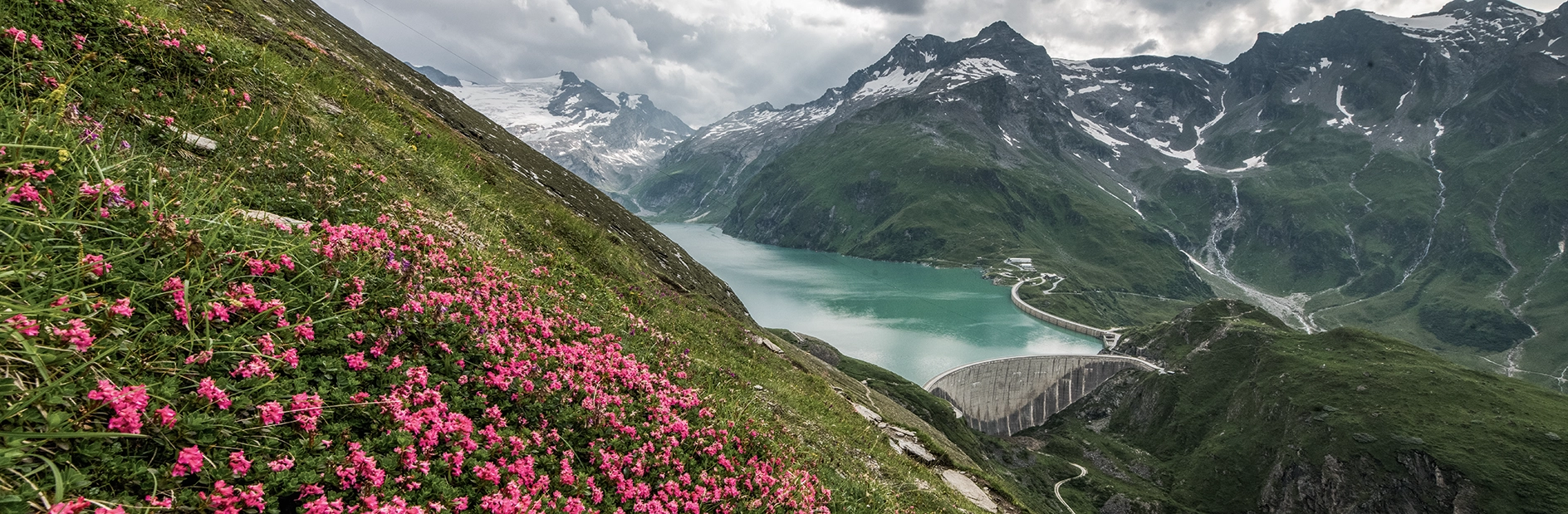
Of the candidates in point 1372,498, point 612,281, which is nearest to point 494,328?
point 612,281

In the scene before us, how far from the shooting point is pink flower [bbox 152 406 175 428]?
3.32 meters

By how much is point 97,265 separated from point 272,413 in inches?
63.1

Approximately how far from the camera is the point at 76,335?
3.31m

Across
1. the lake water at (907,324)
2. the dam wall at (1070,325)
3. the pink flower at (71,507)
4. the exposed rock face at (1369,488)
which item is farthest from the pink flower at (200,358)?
the dam wall at (1070,325)

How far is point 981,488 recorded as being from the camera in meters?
21.4

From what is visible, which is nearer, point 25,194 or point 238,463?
Result: point 238,463

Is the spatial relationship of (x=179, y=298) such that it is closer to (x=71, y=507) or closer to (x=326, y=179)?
(x=71, y=507)

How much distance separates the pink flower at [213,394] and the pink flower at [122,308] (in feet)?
1.88

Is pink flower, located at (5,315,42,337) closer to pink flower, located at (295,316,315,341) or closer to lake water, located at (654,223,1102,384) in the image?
pink flower, located at (295,316,315,341)

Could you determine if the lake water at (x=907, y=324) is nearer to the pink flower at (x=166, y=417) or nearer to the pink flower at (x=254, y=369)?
the pink flower at (x=254, y=369)

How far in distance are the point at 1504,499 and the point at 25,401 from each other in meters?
103

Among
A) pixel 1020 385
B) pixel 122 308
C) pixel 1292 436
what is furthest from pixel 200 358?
pixel 1020 385

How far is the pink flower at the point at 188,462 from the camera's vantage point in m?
3.25

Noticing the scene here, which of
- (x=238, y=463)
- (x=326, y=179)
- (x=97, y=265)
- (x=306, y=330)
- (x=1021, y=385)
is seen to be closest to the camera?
(x=238, y=463)
